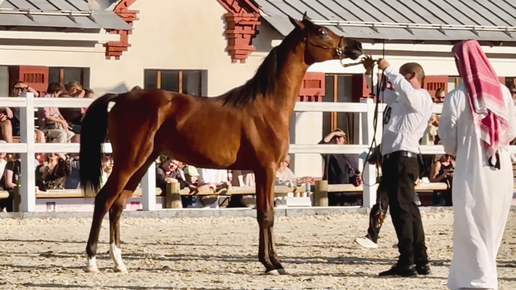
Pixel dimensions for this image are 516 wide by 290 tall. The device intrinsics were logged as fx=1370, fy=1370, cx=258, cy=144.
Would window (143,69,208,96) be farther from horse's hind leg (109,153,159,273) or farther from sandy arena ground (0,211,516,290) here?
horse's hind leg (109,153,159,273)

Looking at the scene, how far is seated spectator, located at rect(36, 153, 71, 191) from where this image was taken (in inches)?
713

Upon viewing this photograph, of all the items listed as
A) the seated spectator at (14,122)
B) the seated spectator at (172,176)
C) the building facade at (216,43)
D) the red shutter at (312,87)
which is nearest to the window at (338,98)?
the building facade at (216,43)

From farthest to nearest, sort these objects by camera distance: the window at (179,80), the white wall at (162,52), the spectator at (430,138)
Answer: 1. the window at (179,80)
2. the white wall at (162,52)
3. the spectator at (430,138)

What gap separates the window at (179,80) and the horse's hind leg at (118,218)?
13170 mm

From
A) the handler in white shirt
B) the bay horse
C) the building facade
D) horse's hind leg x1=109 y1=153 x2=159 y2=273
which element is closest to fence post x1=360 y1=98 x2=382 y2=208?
the building facade

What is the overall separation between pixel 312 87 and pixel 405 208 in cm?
1503

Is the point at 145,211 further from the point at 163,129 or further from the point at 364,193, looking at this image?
the point at 163,129

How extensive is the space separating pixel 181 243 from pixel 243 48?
11709 millimetres

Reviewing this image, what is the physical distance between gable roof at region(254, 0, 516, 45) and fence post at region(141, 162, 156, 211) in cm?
844

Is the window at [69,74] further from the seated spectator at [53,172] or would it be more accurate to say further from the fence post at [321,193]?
the fence post at [321,193]

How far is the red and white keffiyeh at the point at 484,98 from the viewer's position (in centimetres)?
985

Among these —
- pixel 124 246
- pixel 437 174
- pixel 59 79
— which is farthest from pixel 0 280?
pixel 59 79

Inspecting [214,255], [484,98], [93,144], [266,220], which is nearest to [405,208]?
[266,220]

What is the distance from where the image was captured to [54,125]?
18.8 m
